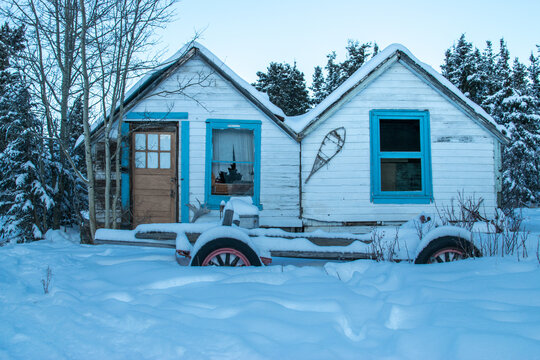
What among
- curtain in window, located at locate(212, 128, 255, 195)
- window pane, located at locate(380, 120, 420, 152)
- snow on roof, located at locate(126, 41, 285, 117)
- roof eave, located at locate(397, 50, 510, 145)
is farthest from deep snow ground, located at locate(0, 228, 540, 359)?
window pane, located at locate(380, 120, 420, 152)

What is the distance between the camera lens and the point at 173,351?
192cm

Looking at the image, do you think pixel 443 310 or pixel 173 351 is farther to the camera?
pixel 443 310

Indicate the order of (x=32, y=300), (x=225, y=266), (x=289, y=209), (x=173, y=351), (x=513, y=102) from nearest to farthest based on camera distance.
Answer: (x=173, y=351)
(x=32, y=300)
(x=225, y=266)
(x=289, y=209)
(x=513, y=102)

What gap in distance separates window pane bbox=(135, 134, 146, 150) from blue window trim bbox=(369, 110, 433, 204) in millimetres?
5079

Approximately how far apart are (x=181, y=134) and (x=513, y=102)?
75.6ft

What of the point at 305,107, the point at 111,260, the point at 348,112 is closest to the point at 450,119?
the point at 348,112

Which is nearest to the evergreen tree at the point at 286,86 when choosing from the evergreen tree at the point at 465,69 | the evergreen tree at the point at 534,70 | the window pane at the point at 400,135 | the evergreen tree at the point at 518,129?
the evergreen tree at the point at 465,69

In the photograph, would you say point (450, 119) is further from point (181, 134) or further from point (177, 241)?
point (177, 241)

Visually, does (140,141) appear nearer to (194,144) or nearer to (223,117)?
(194,144)

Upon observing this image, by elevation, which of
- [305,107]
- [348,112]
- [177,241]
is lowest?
[177,241]

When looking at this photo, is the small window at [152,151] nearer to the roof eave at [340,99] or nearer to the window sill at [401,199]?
the roof eave at [340,99]

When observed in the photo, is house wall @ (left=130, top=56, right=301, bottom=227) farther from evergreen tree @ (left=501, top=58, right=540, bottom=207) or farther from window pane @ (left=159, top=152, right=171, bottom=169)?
evergreen tree @ (left=501, top=58, right=540, bottom=207)

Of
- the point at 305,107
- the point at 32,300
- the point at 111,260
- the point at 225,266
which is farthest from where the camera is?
the point at 305,107

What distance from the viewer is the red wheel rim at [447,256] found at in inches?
140
